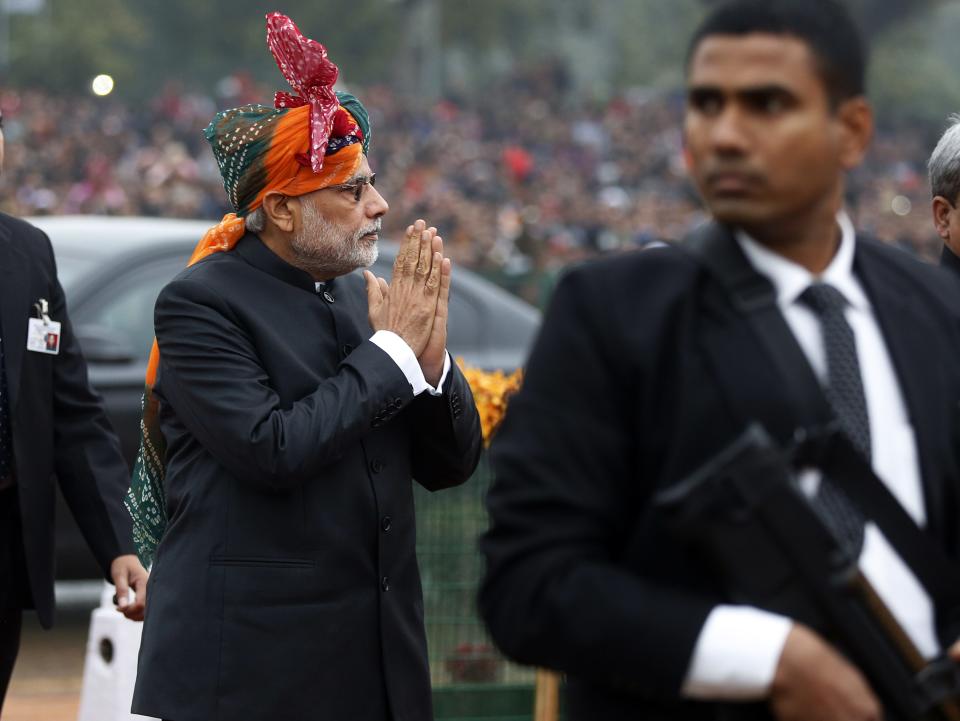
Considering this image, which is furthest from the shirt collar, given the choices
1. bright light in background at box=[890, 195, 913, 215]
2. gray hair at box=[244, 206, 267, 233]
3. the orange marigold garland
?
bright light in background at box=[890, 195, 913, 215]

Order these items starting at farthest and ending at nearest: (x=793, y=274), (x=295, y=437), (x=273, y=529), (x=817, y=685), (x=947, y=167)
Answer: (x=947, y=167), (x=273, y=529), (x=295, y=437), (x=793, y=274), (x=817, y=685)

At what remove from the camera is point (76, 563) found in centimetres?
737

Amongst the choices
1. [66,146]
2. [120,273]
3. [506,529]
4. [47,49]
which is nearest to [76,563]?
[120,273]

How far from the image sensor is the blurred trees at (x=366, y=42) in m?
54.9

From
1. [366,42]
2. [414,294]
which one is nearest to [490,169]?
[366,42]

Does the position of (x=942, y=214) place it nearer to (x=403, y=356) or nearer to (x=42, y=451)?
(x=403, y=356)

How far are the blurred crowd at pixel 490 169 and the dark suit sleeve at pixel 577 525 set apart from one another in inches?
313

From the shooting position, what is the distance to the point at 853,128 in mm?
2303

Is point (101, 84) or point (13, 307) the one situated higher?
point (101, 84)

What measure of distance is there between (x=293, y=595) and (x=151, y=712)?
0.39 meters

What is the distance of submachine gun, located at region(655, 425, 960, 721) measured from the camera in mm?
2020

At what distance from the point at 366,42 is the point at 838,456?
59.0m

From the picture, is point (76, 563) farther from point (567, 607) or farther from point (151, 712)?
point (567, 607)

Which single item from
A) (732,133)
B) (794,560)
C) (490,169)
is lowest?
(490,169)
